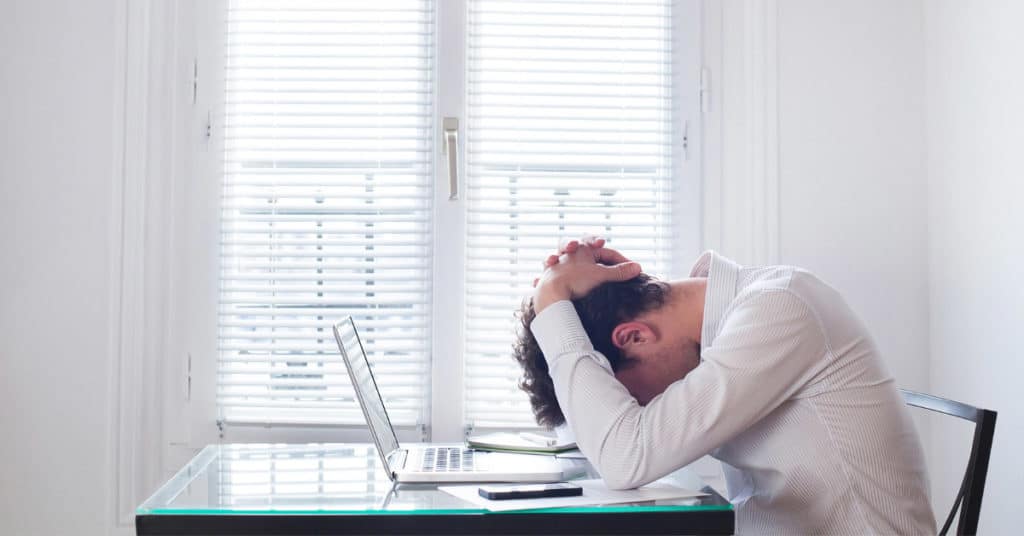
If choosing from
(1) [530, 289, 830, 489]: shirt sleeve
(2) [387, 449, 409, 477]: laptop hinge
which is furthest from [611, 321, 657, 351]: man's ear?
(2) [387, 449, 409, 477]: laptop hinge

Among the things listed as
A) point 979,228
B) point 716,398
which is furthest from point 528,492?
point 979,228

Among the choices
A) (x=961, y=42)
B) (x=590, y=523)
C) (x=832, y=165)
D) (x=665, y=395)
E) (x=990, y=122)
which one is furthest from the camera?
(x=832, y=165)

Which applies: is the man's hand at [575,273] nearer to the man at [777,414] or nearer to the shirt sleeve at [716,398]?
the man at [777,414]

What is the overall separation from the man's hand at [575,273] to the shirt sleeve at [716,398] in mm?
220

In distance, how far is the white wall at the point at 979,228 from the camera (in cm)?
178

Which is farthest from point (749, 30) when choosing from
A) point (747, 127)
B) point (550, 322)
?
point (550, 322)

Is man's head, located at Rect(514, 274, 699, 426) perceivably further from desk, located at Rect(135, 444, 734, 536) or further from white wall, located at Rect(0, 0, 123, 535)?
white wall, located at Rect(0, 0, 123, 535)

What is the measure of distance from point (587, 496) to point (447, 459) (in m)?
0.37

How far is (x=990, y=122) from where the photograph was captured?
1866mm

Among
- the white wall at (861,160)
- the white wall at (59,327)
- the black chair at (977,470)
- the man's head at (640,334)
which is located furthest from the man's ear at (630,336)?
the white wall at (59,327)

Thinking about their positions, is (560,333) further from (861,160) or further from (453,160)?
(861,160)

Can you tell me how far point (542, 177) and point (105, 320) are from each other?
1.14 metres

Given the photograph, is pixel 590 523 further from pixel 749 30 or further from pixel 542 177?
pixel 749 30

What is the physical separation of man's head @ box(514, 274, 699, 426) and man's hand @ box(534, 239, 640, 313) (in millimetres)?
19
